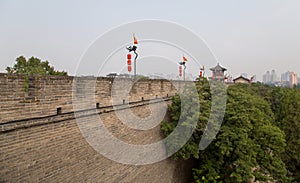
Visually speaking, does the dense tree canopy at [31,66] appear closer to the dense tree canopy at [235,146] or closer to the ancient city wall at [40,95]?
the ancient city wall at [40,95]

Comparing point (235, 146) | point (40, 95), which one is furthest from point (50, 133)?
point (235, 146)

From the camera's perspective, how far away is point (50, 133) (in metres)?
3.50

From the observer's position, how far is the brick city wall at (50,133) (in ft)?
9.66

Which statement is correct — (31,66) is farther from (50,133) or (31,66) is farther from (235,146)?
(235,146)

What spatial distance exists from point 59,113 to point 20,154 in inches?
33.9

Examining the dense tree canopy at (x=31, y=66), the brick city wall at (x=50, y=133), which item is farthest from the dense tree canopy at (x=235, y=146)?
the dense tree canopy at (x=31, y=66)

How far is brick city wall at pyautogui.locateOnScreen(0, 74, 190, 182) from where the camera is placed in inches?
116

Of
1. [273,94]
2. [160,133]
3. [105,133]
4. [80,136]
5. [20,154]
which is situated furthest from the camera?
[273,94]

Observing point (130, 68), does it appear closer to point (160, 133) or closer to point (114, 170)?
point (160, 133)

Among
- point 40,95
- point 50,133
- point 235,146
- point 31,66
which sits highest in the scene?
point 31,66

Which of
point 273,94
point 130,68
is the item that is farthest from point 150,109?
point 273,94

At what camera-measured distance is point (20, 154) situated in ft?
10.0

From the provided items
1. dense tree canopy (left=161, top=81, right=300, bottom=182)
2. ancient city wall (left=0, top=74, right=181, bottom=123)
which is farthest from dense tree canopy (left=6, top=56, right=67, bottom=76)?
dense tree canopy (left=161, top=81, right=300, bottom=182)

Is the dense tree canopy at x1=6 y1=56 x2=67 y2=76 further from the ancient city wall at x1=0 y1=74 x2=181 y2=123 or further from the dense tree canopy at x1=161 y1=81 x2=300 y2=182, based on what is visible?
the dense tree canopy at x1=161 y1=81 x2=300 y2=182
